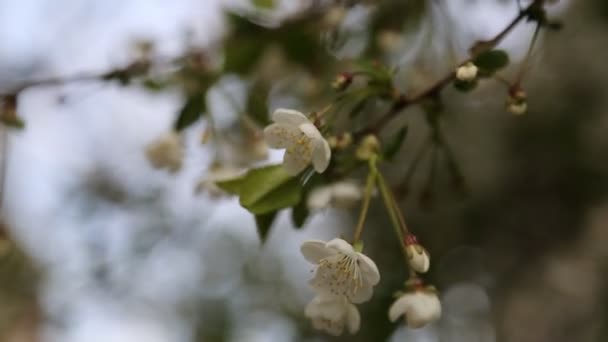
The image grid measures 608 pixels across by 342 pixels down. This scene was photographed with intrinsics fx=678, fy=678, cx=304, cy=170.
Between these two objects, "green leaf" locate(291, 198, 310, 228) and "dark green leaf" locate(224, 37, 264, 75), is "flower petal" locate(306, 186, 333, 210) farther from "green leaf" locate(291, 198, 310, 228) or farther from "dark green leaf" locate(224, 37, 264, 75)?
"dark green leaf" locate(224, 37, 264, 75)

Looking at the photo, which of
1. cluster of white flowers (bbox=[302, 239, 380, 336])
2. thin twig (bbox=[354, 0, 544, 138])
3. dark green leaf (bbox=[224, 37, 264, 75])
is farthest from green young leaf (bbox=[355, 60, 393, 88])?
dark green leaf (bbox=[224, 37, 264, 75])

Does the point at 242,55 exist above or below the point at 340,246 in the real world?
above

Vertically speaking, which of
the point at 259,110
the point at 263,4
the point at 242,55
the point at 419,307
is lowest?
the point at 419,307

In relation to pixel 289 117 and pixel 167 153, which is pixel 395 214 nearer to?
pixel 289 117

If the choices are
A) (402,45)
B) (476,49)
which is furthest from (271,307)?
(476,49)

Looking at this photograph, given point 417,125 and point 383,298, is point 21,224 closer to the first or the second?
point 417,125

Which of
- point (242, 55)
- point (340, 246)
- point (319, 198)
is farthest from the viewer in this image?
point (242, 55)

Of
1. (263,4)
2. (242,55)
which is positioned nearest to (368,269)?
(242,55)

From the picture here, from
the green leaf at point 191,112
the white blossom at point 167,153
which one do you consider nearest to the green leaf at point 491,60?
the green leaf at point 191,112
